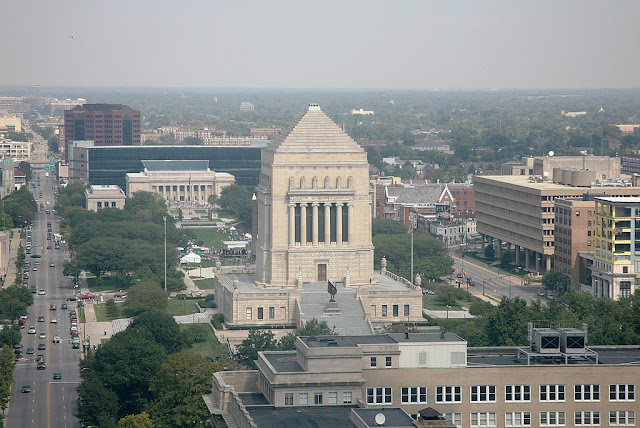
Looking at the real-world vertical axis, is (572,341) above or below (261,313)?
above

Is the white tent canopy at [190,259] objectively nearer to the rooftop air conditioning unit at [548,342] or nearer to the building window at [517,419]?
the rooftop air conditioning unit at [548,342]

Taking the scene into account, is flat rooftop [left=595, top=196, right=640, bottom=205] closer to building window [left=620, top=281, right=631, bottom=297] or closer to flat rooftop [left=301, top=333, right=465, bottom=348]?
building window [left=620, top=281, right=631, bottom=297]

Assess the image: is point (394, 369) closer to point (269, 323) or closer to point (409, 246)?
point (269, 323)

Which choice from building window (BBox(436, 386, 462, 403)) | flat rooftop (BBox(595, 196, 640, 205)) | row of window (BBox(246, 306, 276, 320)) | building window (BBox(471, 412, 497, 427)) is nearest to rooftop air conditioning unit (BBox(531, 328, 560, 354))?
building window (BBox(471, 412, 497, 427))

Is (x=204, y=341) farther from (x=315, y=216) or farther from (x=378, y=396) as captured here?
(x=378, y=396)

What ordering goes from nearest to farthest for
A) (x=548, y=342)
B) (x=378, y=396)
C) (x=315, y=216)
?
(x=378, y=396) → (x=548, y=342) → (x=315, y=216)

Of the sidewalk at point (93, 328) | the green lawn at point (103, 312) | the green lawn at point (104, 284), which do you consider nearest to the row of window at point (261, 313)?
the sidewalk at point (93, 328)

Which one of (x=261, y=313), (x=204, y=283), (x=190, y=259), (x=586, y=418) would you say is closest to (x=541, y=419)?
(x=586, y=418)
